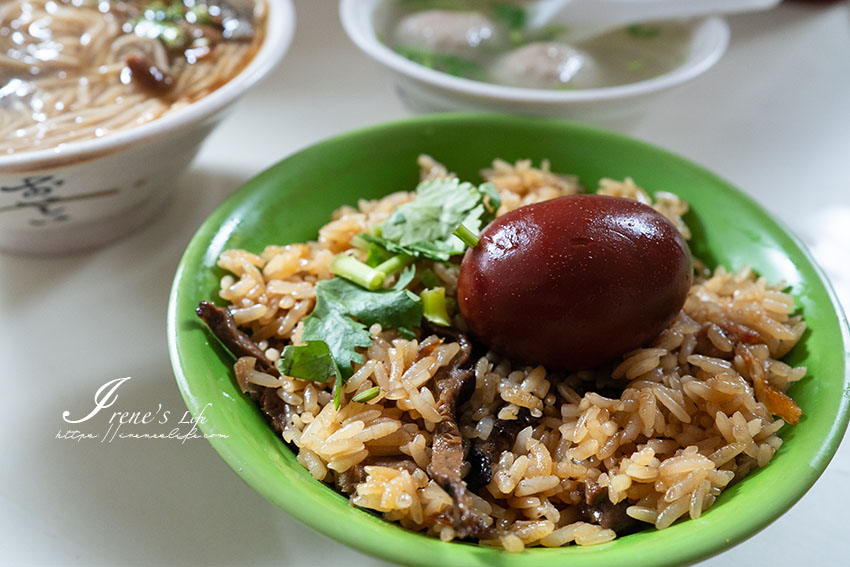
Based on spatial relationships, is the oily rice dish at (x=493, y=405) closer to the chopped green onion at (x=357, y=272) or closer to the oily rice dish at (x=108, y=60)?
the chopped green onion at (x=357, y=272)

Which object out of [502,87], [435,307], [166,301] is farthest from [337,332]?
[502,87]

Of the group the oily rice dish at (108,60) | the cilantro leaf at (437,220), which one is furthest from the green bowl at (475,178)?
the oily rice dish at (108,60)

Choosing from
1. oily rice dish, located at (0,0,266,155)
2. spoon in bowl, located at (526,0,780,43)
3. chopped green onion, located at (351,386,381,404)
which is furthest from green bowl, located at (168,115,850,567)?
spoon in bowl, located at (526,0,780,43)

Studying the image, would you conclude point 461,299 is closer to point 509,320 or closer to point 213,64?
point 509,320

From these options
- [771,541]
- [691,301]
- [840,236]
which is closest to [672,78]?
[840,236]

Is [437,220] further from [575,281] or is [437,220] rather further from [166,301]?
[166,301]

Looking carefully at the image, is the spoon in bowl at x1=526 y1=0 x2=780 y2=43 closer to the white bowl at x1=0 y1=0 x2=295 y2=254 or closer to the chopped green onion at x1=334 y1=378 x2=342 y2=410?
the white bowl at x1=0 y1=0 x2=295 y2=254
